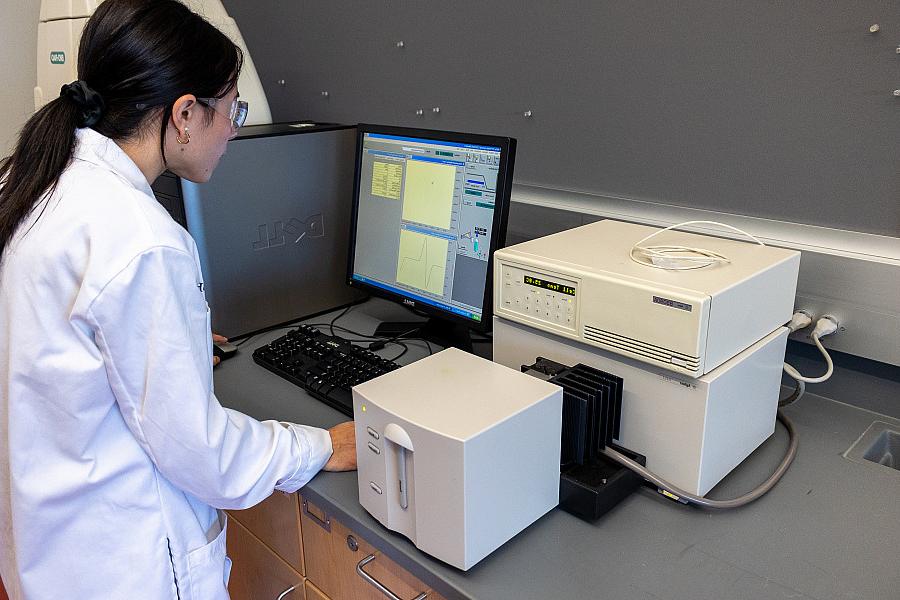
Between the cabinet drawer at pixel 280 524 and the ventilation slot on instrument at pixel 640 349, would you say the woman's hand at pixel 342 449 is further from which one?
the ventilation slot on instrument at pixel 640 349

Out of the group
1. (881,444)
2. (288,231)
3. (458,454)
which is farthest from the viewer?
(288,231)

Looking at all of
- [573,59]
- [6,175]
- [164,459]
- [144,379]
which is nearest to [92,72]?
[6,175]

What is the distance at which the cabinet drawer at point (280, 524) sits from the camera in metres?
1.16

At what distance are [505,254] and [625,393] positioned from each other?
0.27 metres

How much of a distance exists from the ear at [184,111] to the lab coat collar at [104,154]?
0.08 metres

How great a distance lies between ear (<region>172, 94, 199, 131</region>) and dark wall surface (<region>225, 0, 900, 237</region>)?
0.77m

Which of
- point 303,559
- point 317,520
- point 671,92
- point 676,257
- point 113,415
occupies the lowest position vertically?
point 303,559

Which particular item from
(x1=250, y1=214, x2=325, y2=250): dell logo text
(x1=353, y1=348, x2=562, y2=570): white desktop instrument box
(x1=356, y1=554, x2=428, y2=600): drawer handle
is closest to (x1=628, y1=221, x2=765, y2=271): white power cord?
(x1=353, y1=348, x2=562, y2=570): white desktop instrument box

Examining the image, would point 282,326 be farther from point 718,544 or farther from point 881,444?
point 881,444

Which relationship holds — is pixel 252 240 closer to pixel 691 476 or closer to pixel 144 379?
pixel 144 379

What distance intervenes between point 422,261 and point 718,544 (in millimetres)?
764

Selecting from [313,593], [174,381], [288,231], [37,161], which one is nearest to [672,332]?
[174,381]

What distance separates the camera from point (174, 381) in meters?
0.85

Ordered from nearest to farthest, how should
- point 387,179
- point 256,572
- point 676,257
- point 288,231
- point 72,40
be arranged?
point 676,257 → point 256,572 → point 387,179 → point 288,231 → point 72,40
